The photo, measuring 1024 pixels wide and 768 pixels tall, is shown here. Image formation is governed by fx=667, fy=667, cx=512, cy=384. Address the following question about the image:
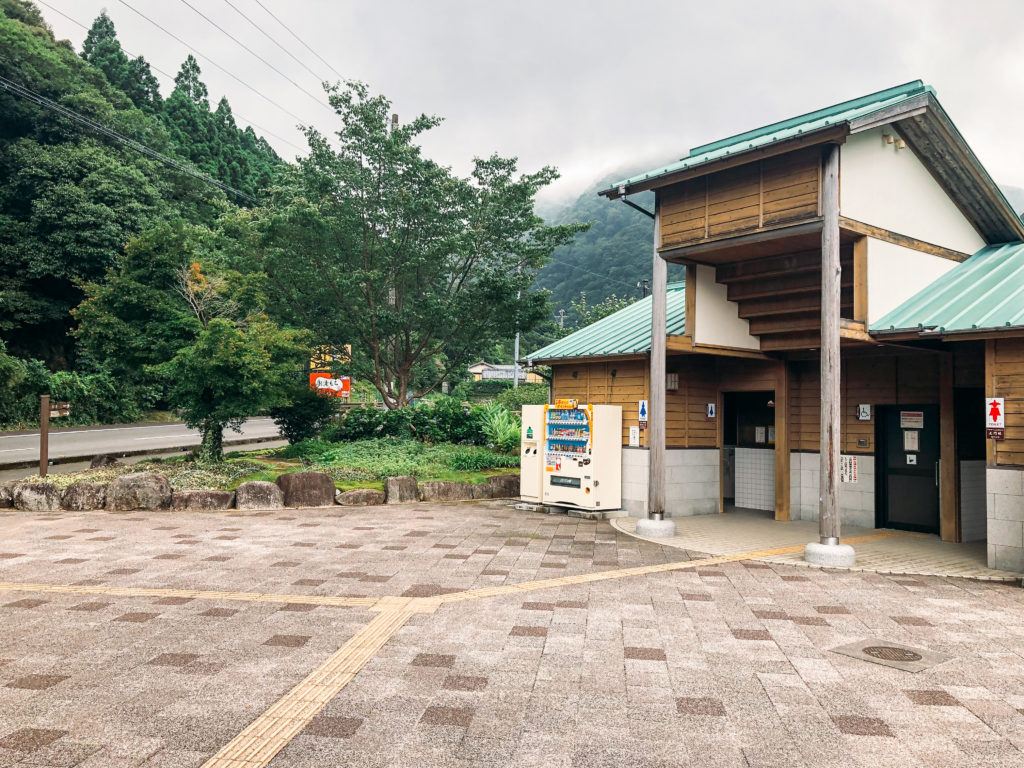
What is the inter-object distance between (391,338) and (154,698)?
16183mm

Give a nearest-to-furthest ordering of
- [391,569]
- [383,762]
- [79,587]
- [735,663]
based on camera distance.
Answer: [383,762] < [735,663] < [79,587] < [391,569]

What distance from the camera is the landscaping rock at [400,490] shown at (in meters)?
13.7

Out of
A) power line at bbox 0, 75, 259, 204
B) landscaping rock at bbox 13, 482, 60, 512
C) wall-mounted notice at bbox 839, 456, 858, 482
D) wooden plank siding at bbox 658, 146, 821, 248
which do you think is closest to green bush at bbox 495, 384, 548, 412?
wall-mounted notice at bbox 839, 456, 858, 482

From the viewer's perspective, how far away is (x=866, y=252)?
9.60 meters

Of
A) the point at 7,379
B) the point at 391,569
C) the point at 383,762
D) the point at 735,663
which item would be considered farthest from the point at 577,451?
the point at 7,379

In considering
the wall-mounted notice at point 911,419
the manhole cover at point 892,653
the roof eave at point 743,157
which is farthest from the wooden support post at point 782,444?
the manhole cover at point 892,653

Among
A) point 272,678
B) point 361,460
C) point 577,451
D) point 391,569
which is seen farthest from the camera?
point 361,460

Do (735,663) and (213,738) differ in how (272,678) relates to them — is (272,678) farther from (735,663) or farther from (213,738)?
(735,663)

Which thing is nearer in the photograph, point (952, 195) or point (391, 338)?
point (952, 195)

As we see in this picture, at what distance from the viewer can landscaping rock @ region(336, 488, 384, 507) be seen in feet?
43.7

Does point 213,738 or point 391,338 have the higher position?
point 391,338

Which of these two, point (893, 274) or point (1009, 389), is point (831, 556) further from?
point (893, 274)

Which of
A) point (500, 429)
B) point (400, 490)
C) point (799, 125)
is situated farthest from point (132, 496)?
point (799, 125)

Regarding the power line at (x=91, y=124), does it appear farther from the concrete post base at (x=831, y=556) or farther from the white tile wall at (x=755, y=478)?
the concrete post base at (x=831, y=556)
